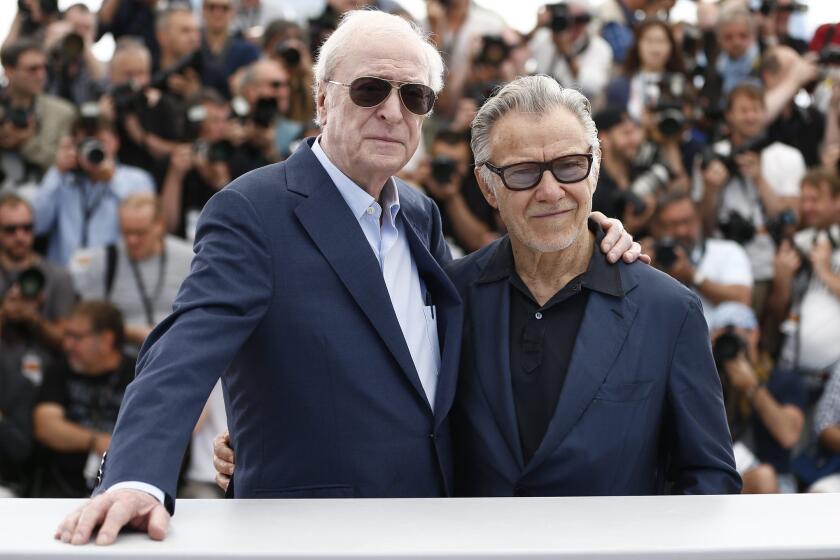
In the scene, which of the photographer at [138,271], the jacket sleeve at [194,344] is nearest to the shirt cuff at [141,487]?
the jacket sleeve at [194,344]

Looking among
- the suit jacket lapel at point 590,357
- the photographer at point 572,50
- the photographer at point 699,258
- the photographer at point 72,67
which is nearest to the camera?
the suit jacket lapel at point 590,357

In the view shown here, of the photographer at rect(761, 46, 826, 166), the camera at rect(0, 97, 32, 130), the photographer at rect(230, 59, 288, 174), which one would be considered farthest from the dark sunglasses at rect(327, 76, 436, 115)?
the photographer at rect(761, 46, 826, 166)

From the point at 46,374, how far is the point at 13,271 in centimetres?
54

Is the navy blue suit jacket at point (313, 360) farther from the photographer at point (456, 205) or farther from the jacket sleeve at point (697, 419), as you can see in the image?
the photographer at point (456, 205)

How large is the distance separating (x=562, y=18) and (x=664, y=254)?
1.64 meters

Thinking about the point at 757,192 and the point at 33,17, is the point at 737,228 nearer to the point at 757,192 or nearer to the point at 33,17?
the point at 757,192

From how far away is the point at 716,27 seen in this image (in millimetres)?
6762

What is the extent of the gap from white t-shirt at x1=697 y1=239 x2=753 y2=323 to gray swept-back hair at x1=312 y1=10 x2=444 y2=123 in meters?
3.32

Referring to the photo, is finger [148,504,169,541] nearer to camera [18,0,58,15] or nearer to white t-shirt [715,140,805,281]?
white t-shirt [715,140,805,281]

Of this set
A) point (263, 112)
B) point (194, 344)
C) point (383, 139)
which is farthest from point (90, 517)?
point (263, 112)

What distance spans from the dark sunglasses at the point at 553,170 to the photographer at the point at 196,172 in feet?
11.1

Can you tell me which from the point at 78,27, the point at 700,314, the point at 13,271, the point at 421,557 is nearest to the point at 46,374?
the point at 13,271

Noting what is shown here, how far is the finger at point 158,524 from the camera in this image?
1732 mm

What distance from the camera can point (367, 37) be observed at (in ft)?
7.97
